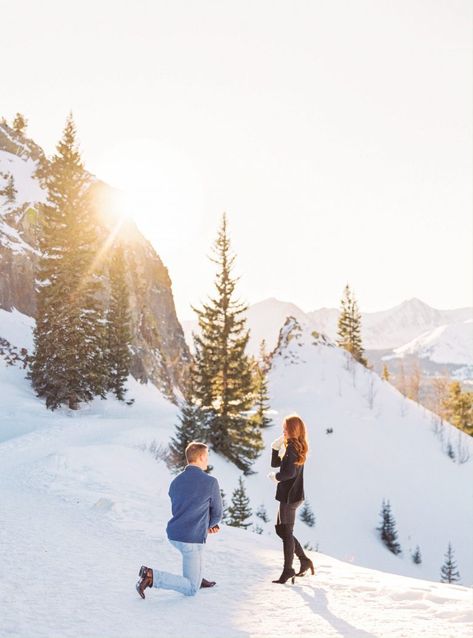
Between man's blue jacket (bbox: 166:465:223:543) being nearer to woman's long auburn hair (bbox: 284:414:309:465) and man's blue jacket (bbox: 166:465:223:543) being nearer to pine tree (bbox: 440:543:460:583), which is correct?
woman's long auburn hair (bbox: 284:414:309:465)

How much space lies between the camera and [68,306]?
32.0m

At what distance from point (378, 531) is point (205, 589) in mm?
28106

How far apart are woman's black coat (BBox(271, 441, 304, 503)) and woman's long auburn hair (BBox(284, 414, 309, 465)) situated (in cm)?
7

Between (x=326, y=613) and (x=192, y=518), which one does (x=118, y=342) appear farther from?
(x=326, y=613)

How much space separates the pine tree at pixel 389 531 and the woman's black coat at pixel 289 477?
26846mm

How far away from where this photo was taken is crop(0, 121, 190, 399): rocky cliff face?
4384 centimetres

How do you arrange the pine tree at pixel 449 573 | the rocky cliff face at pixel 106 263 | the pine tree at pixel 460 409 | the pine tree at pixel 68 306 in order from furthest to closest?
the pine tree at pixel 460 409 → the rocky cliff face at pixel 106 263 → the pine tree at pixel 68 306 → the pine tree at pixel 449 573

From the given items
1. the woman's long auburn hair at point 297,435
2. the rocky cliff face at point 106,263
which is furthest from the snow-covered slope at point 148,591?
the rocky cliff face at point 106,263

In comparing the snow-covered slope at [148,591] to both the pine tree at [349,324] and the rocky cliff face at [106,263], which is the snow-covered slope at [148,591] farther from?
the pine tree at [349,324]

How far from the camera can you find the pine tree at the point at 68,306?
31281 millimetres

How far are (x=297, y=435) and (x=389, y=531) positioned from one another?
27.5 meters

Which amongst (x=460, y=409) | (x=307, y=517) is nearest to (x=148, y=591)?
(x=307, y=517)

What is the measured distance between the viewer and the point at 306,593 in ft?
23.8

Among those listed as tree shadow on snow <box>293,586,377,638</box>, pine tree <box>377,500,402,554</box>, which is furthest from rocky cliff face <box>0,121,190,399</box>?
tree shadow on snow <box>293,586,377,638</box>
